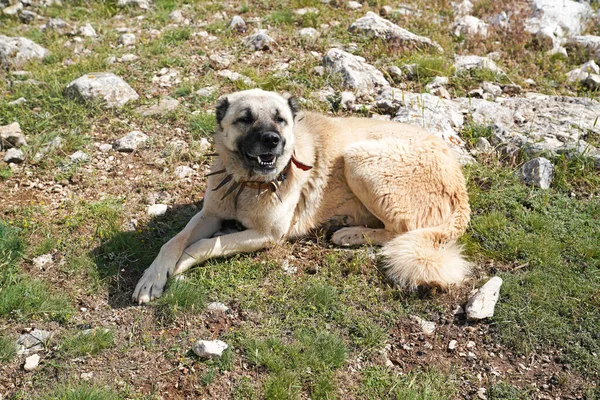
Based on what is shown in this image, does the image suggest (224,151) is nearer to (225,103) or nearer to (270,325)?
(225,103)

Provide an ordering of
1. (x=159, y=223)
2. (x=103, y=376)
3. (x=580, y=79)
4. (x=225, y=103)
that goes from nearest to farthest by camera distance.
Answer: (x=103, y=376)
(x=225, y=103)
(x=159, y=223)
(x=580, y=79)

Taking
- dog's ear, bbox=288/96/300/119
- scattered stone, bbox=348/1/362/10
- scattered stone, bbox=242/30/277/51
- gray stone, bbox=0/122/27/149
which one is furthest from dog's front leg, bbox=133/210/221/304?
scattered stone, bbox=348/1/362/10

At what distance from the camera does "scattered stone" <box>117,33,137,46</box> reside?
7.85 m

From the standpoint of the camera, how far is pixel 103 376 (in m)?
3.53

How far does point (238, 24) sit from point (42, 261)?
16.8 feet

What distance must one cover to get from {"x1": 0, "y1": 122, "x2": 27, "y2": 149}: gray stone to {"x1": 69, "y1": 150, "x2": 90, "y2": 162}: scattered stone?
53 cm

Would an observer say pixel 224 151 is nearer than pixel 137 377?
No

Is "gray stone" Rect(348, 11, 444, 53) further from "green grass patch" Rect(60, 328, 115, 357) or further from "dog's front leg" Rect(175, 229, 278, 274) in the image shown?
"green grass patch" Rect(60, 328, 115, 357)

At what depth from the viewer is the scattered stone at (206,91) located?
686 cm

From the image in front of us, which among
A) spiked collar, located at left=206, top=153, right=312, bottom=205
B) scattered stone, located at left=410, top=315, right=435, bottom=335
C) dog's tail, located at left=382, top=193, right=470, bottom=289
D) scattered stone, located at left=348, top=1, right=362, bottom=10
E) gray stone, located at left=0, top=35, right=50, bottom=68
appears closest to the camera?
scattered stone, located at left=410, top=315, right=435, bottom=335

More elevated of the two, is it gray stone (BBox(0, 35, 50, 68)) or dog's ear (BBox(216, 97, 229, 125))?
dog's ear (BBox(216, 97, 229, 125))

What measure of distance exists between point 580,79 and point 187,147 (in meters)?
5.71

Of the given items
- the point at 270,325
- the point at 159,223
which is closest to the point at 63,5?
the point at 159,223

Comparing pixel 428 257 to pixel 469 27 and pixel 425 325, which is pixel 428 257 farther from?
pixel 469 27
